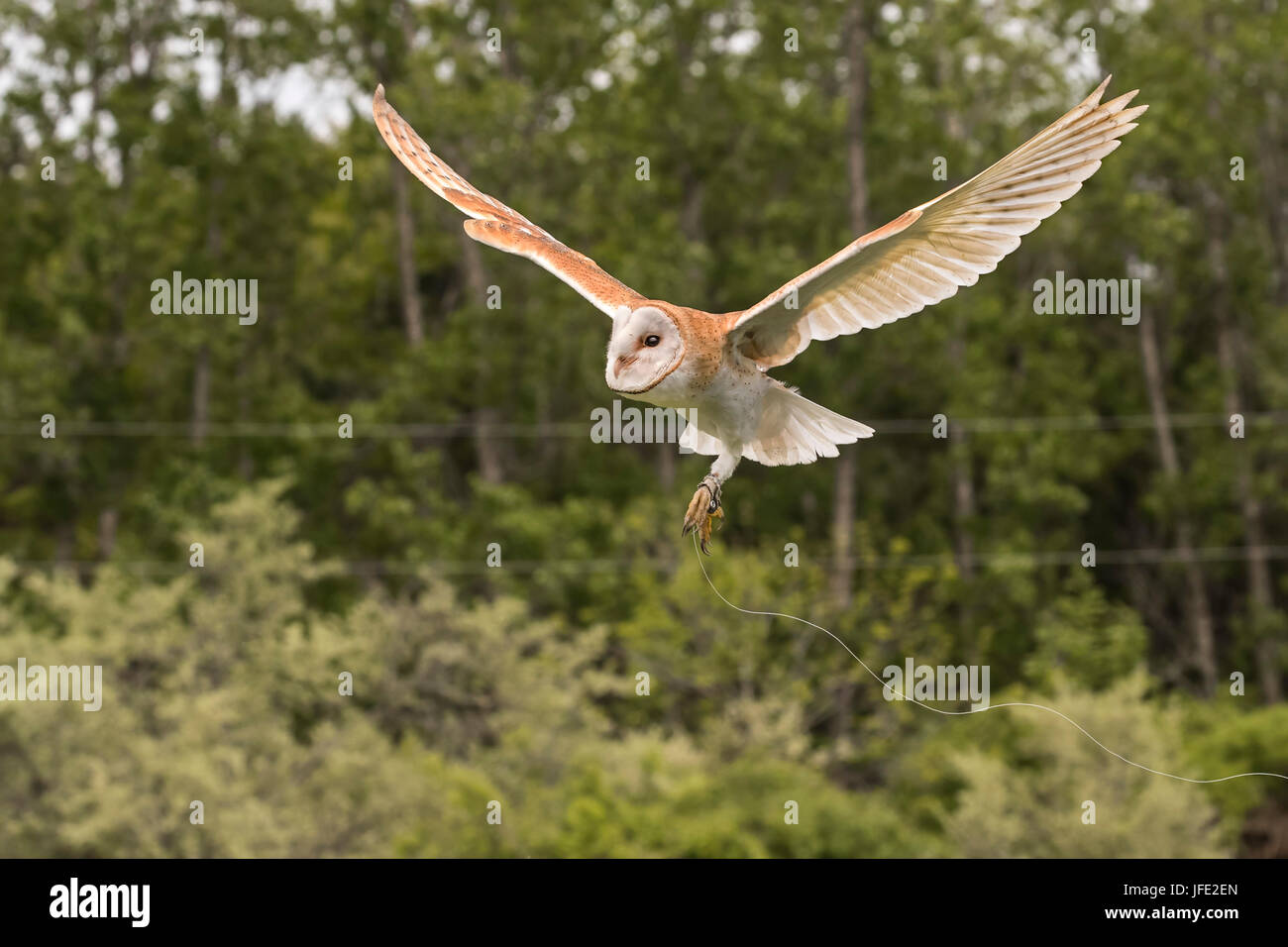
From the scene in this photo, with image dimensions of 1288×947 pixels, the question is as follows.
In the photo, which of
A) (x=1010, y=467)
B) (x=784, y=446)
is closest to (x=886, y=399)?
(x=1010, y=467)

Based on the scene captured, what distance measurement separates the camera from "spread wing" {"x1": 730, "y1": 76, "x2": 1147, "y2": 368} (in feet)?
12.0

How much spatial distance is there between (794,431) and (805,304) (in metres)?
0.40

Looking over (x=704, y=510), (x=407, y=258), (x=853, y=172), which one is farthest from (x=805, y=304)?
(x=407, y=258)

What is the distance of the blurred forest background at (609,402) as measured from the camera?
21594 mm

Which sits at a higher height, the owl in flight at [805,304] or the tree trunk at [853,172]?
the tree trunk at [853,172]

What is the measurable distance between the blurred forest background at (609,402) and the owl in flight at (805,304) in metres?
16.2

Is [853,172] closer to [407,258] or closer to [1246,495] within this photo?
[407,258]

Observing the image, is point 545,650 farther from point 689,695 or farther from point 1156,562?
point 1156,562

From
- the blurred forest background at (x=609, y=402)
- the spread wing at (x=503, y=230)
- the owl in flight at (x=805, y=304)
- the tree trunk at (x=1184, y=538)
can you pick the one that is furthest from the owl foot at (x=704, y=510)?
the tree trunk at (x=1184, y=538)

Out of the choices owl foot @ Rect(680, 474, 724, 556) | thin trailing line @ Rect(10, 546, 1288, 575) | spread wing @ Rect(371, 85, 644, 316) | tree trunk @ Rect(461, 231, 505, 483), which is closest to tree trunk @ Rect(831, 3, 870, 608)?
thin trailing line @ Rect(10, 546, 1288, 575)

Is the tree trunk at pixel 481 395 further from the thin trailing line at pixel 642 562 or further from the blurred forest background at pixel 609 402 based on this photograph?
the thin trailing line at pixel 642 562

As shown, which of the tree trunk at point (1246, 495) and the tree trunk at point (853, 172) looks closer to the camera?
the tree trunk at point (853, 172)

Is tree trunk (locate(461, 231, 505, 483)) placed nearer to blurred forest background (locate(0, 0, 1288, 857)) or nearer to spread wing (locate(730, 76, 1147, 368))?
blurred forest background (locate(0, 0, 1288, 857))

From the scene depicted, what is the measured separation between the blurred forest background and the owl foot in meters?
16.3
